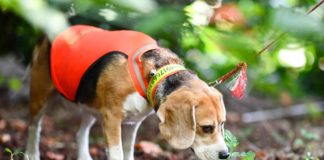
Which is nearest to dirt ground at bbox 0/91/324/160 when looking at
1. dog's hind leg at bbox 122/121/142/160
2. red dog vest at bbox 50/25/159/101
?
dog's hind leg at bbox 122/121/142/160

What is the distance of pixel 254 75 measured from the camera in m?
7.85

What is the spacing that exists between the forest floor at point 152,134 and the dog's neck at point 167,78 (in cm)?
127

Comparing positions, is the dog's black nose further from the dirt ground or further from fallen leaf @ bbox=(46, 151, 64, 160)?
fallen leaf @ bbox=(46, 151, 64, 160)

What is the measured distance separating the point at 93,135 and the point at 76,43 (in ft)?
7.42

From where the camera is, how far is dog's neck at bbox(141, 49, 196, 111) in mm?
3674

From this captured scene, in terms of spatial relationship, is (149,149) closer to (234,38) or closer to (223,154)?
(223,154)

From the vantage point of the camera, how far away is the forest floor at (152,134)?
17.1 feet

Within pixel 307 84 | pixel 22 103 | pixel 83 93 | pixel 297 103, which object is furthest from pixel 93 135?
pixel 297 103

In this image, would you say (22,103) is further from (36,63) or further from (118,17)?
(118,17)

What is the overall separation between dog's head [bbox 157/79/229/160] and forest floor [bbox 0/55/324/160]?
1083mm

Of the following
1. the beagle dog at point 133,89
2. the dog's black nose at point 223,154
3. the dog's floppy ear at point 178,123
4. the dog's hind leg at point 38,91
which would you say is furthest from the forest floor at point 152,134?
the dog's floppy ear at point 178,123

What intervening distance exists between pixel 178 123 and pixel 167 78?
330 mm

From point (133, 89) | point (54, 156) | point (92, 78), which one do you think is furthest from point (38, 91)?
point (133, 89)

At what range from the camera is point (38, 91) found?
190 inches
